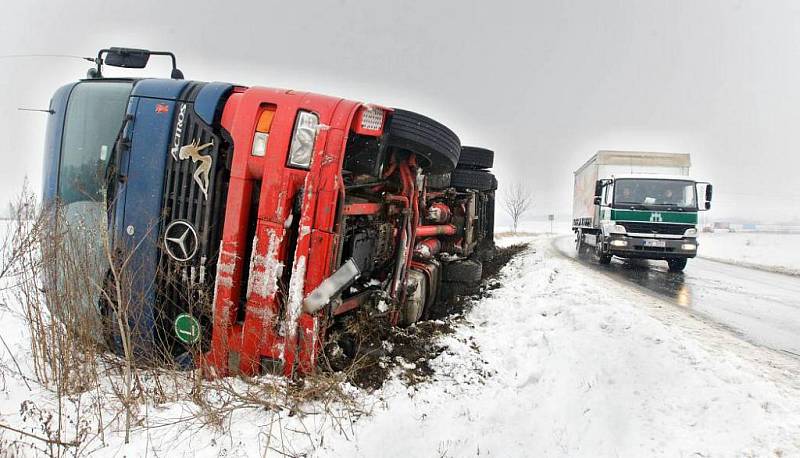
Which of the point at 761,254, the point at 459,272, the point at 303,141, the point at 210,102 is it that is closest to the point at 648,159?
the point at 459,272

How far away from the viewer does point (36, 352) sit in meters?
3.11

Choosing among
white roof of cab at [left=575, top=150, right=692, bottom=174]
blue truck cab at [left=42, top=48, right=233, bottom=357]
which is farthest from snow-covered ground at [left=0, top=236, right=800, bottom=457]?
white roof of cab at [left=575, top=150, right=692, bottom=174]

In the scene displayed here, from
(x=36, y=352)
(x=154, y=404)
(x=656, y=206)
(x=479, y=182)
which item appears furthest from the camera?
(x=656, y=206)

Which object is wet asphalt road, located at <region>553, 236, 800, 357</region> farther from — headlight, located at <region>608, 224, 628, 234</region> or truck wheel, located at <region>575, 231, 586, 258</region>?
truck wheel, located at <region>575, 231, 586, 258</region>

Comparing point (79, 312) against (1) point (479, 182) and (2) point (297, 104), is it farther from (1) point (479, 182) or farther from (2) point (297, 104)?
(1) point (479, 182)

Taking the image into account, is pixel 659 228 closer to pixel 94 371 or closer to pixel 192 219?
pixel 192 219

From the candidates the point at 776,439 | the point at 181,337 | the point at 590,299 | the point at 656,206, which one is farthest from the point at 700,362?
the point at 656,206

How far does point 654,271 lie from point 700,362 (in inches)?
322

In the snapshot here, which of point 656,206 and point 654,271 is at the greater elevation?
point 656,206

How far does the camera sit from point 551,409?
2.78m

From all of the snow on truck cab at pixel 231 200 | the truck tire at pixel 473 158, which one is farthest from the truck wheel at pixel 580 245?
the snow on truck cab at pixel 231 200

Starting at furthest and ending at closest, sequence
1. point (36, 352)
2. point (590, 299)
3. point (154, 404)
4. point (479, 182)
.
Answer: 1. point (479, 182)
2. point (590, 299)
3. point (36, 352)
4. point (154, 404)

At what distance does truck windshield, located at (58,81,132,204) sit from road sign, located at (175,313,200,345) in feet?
3.53

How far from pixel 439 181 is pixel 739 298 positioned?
507cm
